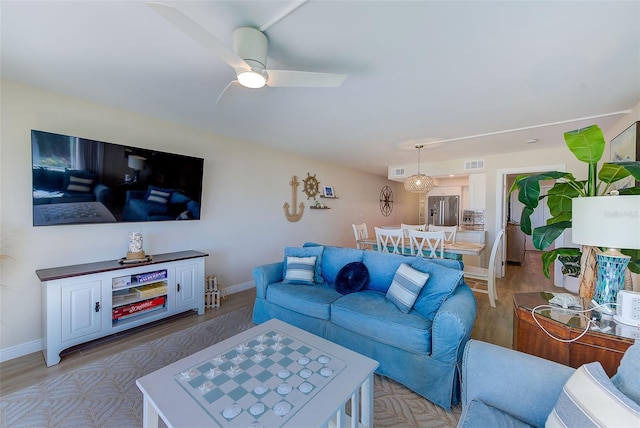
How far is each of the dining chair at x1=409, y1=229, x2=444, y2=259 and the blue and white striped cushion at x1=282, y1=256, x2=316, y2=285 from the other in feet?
5.06

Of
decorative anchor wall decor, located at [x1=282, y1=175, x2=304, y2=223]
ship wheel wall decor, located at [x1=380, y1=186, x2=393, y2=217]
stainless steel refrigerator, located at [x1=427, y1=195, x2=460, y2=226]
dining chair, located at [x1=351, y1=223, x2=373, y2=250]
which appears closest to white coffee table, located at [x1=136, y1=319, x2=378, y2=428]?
dining chair, located at [x1=351, y1=223, x2=373, y2=250]

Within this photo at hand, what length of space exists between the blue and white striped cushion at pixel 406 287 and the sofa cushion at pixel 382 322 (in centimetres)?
6

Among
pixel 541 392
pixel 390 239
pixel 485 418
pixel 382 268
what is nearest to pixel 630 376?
pixel 541 392

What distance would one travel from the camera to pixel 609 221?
1271 millimetres

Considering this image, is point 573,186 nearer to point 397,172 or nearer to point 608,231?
point 608,231

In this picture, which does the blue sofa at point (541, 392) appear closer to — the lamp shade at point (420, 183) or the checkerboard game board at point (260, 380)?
the checkerboard game board at point (260, 380)

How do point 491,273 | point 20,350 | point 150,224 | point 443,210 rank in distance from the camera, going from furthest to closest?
1. point 443,210
2. point 491,273
3. point 150,224
4. point 20,350

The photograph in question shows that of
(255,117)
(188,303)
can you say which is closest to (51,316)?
(188,303)

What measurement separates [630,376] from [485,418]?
0.51m

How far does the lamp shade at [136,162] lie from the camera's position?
265 cm

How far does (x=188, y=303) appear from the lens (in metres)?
2.98

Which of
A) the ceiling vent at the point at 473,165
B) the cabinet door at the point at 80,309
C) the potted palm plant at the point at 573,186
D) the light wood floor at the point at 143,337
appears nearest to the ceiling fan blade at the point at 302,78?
the potted palm plant at the point at 573,186

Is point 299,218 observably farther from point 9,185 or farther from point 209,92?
point 9,185

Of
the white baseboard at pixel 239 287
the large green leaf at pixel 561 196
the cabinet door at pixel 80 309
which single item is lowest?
the white baseboard at pixel 239 287
